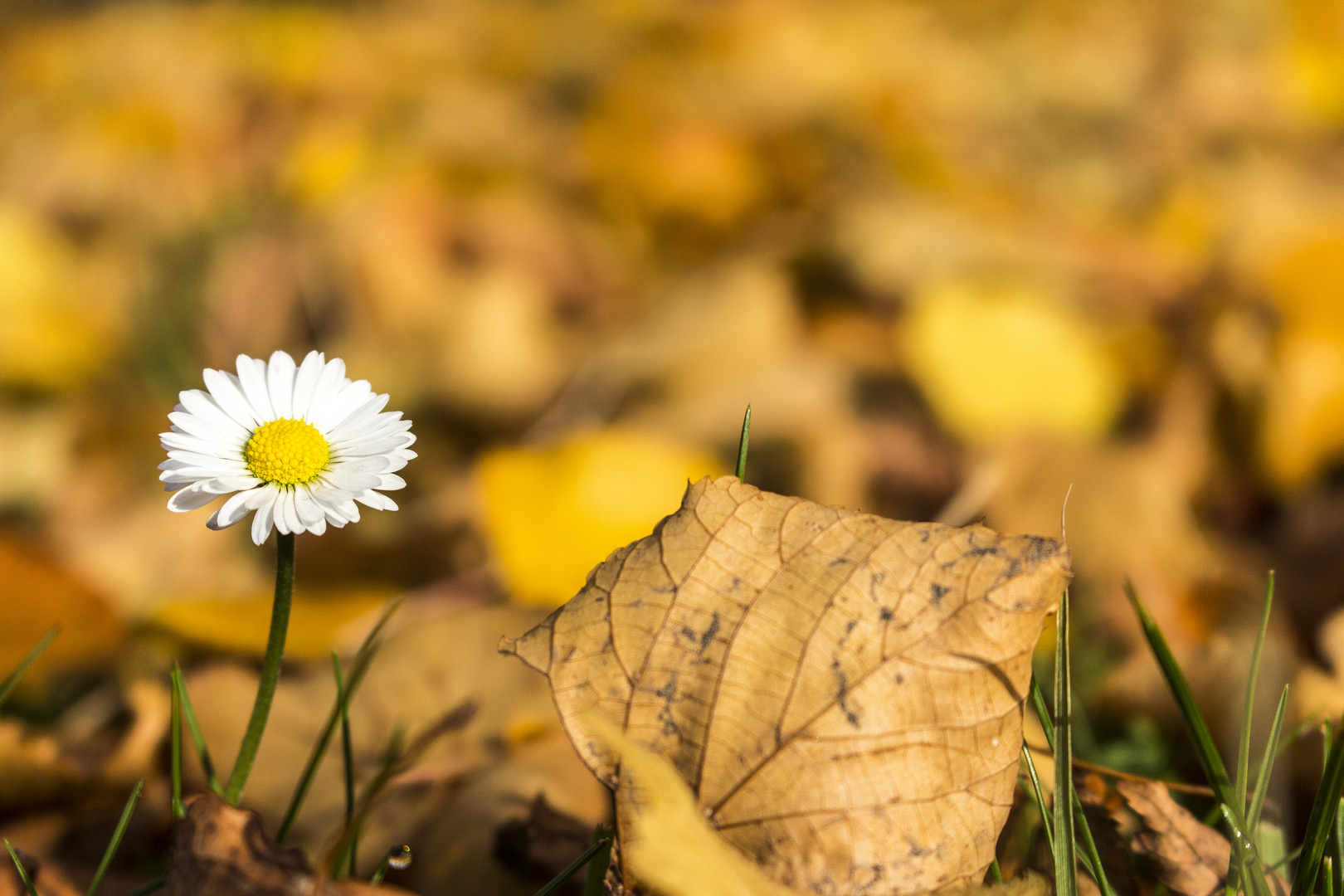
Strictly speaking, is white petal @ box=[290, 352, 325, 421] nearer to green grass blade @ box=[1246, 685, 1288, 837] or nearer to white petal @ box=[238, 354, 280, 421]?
white petal @ box=[238, 354, 280, 421]

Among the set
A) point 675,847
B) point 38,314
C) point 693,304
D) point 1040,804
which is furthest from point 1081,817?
point 38,314

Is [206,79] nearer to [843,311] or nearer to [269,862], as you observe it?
[843,311]

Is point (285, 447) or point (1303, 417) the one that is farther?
point (1303, 417)

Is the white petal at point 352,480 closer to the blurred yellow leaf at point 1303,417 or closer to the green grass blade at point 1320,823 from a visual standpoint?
the green grass blade at point 1320,823

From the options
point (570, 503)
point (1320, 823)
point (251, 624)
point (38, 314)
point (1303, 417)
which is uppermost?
point (38, 314)

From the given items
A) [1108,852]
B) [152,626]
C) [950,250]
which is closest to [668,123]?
[950,250]

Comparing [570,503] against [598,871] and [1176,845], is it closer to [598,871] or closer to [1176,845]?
[598,871]

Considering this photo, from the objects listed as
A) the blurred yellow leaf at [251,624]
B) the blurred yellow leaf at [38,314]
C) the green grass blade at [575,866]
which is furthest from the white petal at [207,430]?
the blurred yellow leaf at [38,314]
